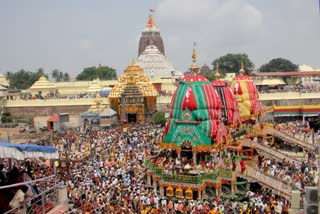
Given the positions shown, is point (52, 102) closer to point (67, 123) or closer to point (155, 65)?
point (67, 123)

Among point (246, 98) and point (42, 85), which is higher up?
point (42, 85)

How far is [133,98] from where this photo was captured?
3922cm

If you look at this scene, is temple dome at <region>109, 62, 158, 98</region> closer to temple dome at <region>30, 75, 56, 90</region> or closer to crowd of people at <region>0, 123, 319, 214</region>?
crowd of people at <region>0, 123, 319, 214</region>

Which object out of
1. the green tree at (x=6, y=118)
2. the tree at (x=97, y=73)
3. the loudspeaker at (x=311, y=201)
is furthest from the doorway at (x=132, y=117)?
the tree at (x=97, y=73)

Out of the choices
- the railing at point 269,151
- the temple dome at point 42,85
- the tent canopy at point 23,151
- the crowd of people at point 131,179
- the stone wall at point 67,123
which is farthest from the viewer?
the temple dome at point 42,85

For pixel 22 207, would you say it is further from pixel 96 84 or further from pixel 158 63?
pixel 158 63

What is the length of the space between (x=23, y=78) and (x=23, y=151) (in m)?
83.4

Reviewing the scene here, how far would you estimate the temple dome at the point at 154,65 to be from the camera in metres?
63.4

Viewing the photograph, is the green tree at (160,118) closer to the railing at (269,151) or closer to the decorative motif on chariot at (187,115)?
the railing at (269,151)

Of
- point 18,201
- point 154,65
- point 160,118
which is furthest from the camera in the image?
point 154,65

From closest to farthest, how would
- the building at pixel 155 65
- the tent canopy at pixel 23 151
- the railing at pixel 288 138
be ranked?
1. the tent canopy at pixel 23 151
2. the railing at pixel 288 138
3. the building at pixel 155 65

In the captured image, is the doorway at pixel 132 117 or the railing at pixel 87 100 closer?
the doorway at pixel 132 117

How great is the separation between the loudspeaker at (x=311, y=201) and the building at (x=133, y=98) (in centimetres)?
3216

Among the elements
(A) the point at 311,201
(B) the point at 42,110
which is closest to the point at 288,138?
(A) the point at 311,201
